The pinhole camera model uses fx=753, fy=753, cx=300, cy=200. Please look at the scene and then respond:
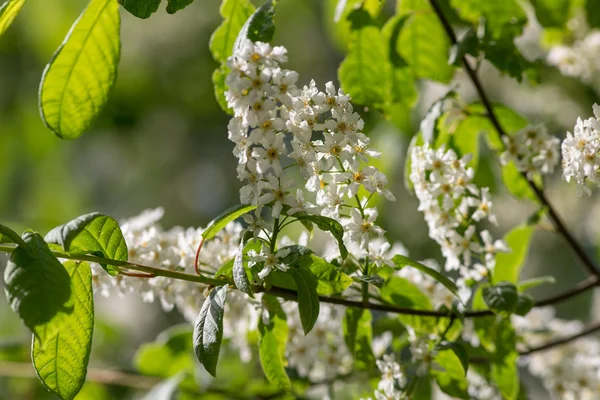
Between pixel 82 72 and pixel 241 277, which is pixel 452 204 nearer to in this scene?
pixel 241 277

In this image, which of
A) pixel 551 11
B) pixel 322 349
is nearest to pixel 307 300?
pixel 322 349

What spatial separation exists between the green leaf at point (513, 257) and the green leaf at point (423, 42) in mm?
249

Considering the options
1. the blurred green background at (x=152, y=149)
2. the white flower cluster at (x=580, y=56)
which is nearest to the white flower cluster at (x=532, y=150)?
the white flower cluster at (x=580, y=56)

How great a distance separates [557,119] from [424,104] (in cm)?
39

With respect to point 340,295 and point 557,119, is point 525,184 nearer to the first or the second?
point 340,295

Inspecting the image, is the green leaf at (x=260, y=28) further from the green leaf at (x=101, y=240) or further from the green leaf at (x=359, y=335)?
the green leaf at (x=359, y=335)

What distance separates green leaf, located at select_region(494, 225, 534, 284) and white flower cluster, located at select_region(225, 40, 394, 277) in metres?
0.34

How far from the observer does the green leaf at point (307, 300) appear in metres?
0.70

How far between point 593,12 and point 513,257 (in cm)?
41

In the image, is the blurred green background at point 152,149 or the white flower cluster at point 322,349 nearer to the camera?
the white flower cluster at point 322,349

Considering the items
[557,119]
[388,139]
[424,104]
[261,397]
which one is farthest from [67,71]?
[557,119]

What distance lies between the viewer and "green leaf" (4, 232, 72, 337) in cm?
60

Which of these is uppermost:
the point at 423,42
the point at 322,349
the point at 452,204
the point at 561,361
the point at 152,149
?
the point at 152,149

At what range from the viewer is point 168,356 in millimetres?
1368
